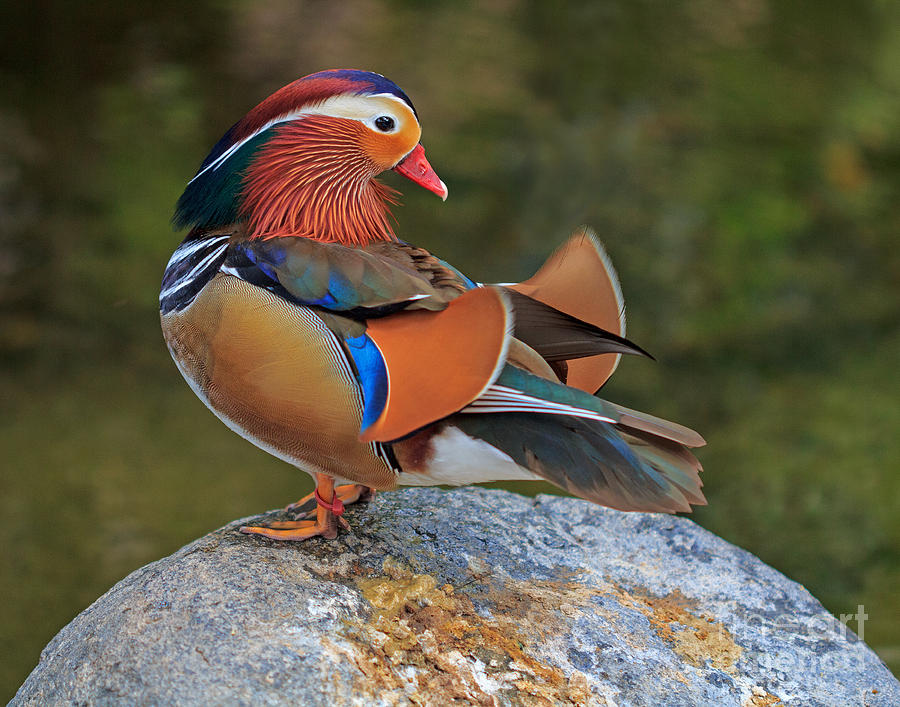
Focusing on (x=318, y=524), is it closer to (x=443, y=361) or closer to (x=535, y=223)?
(x=443, y=361)

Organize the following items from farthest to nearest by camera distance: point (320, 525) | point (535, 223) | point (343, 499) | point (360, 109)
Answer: point (535, 223)
point (343, 499)
point (320, 525)
point (360, 109)

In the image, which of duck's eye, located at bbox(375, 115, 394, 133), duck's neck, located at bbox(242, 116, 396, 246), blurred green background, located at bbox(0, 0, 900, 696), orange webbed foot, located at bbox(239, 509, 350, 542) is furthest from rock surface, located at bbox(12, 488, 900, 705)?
blurred green background, located at bbox(0, 0, 900, 696)

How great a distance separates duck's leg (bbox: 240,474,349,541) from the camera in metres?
2.12

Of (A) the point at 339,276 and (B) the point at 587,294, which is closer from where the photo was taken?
(A) the point at 339,276

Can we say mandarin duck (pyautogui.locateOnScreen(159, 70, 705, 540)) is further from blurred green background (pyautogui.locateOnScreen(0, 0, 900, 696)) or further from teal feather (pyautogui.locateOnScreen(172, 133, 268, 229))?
blurred green background (pyautogui.locateOnScreen(0, 0, 900, 696))

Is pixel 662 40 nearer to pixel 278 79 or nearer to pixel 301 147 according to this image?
pixel 278 79

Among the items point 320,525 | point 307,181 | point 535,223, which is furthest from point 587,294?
point 535,223

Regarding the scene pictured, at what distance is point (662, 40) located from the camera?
20.7 feet

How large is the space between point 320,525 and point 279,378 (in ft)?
1.32

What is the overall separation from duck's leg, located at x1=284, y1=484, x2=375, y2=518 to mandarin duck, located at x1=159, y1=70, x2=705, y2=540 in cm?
12

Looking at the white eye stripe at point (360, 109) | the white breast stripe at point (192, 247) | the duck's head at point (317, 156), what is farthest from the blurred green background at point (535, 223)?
the white eye stripe at point (360, 109)

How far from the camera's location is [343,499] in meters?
2.35

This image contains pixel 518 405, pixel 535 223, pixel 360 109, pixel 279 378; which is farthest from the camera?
pixel 535 223

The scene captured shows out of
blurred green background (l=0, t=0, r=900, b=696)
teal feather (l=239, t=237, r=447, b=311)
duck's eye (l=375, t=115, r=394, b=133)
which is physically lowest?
blurred green background (l=0, t=0, r=900, b=696)
